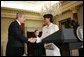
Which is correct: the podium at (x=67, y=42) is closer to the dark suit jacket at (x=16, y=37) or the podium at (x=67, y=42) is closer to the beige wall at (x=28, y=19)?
the dark suit jacket at (x=16, y=37)

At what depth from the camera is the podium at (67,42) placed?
3.53 ft

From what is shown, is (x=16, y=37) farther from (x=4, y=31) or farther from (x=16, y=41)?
(x=4, y=31)

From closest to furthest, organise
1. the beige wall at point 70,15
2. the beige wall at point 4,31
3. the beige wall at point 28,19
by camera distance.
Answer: the beige wall at point 70,15, the beige wall at point 28,19, the beige wall at point 4,31

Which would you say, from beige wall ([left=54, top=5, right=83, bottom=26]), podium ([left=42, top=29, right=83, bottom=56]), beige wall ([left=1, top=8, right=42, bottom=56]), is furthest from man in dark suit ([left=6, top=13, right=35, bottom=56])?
beige wall ([left=1, top=8, right=42, bottom=56])

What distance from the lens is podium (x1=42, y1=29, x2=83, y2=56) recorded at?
1.08 metres

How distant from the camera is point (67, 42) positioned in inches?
43.3

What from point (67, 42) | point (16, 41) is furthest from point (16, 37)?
point (67, 42)

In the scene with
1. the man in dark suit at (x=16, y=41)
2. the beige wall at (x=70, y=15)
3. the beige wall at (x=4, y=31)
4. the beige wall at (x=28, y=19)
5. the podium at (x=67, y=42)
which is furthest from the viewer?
the beige wall at (x=4, y=31)

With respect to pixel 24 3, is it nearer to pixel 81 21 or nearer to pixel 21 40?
Result: pixel 81 21

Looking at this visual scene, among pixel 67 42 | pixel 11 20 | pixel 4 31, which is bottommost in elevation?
pixel 67 42

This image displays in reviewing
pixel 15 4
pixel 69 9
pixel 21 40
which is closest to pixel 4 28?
pixel 15 4

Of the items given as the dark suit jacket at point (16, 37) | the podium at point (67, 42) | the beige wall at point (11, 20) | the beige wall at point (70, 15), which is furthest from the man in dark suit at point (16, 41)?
the beige wall at point (11, 20)

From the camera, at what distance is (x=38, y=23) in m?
7.43

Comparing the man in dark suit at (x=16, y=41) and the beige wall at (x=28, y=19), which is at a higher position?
the beige wall at (x=28, y=19)
